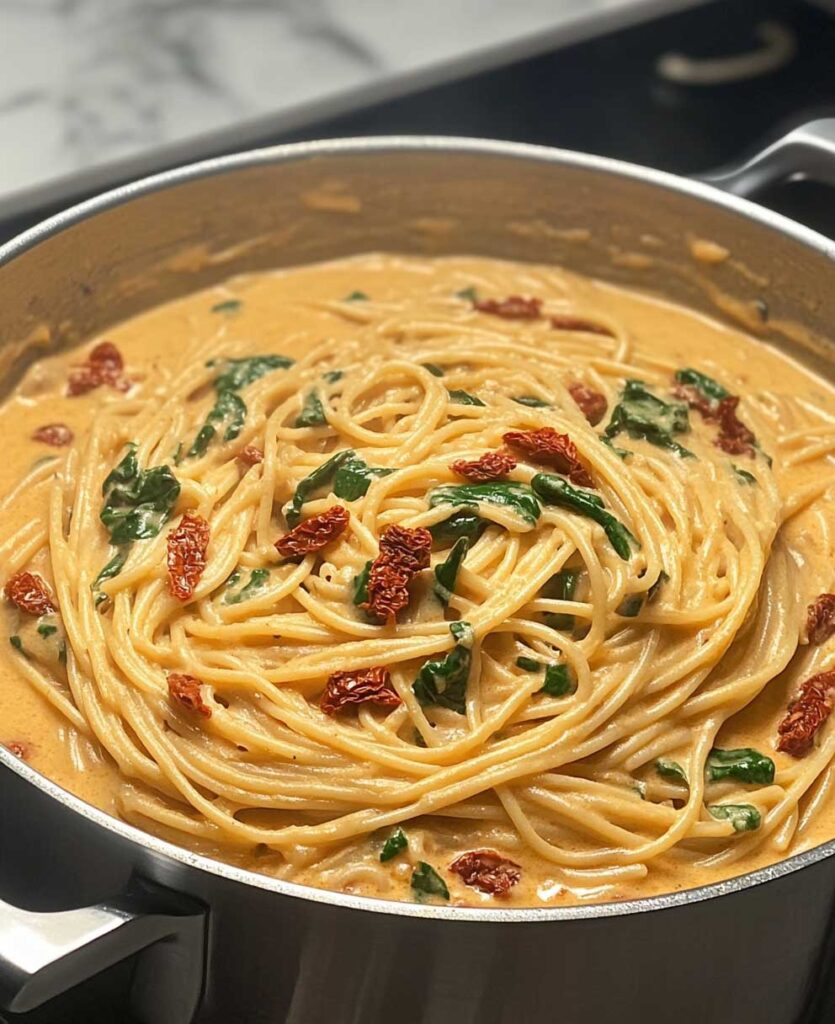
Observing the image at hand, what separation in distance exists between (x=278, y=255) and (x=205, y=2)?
6.98 ft

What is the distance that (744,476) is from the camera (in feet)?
11.4

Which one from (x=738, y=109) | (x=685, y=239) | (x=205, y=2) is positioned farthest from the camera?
(x=205, y=2)

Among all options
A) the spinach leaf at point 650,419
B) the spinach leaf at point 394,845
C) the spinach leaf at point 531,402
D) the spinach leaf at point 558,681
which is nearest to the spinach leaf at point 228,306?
the spinach leaf at point 531,402

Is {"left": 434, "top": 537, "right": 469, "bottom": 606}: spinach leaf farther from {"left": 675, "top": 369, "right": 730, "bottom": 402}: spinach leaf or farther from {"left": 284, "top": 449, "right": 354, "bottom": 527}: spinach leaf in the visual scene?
{"left": 675, "top": 369, "right": 730, "bottom": 402}: spinach leaf

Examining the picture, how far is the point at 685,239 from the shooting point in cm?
417

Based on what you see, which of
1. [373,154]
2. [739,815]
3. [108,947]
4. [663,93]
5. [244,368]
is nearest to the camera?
[108,947]

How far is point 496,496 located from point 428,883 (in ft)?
2.89

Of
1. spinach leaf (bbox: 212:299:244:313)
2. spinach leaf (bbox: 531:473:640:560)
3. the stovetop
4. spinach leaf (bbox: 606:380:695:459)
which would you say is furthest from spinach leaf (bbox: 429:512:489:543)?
the stovetop

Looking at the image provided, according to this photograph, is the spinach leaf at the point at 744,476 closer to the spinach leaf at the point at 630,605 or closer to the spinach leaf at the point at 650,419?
the spinach leaf at the point at 650,419

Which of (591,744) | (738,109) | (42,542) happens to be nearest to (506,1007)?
(591,744)

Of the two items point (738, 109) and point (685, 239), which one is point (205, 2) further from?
point (685, 239)

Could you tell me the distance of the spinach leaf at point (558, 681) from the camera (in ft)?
9.53

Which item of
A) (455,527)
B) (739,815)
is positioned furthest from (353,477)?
(739,815)

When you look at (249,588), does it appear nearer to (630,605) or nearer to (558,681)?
(558,681)
